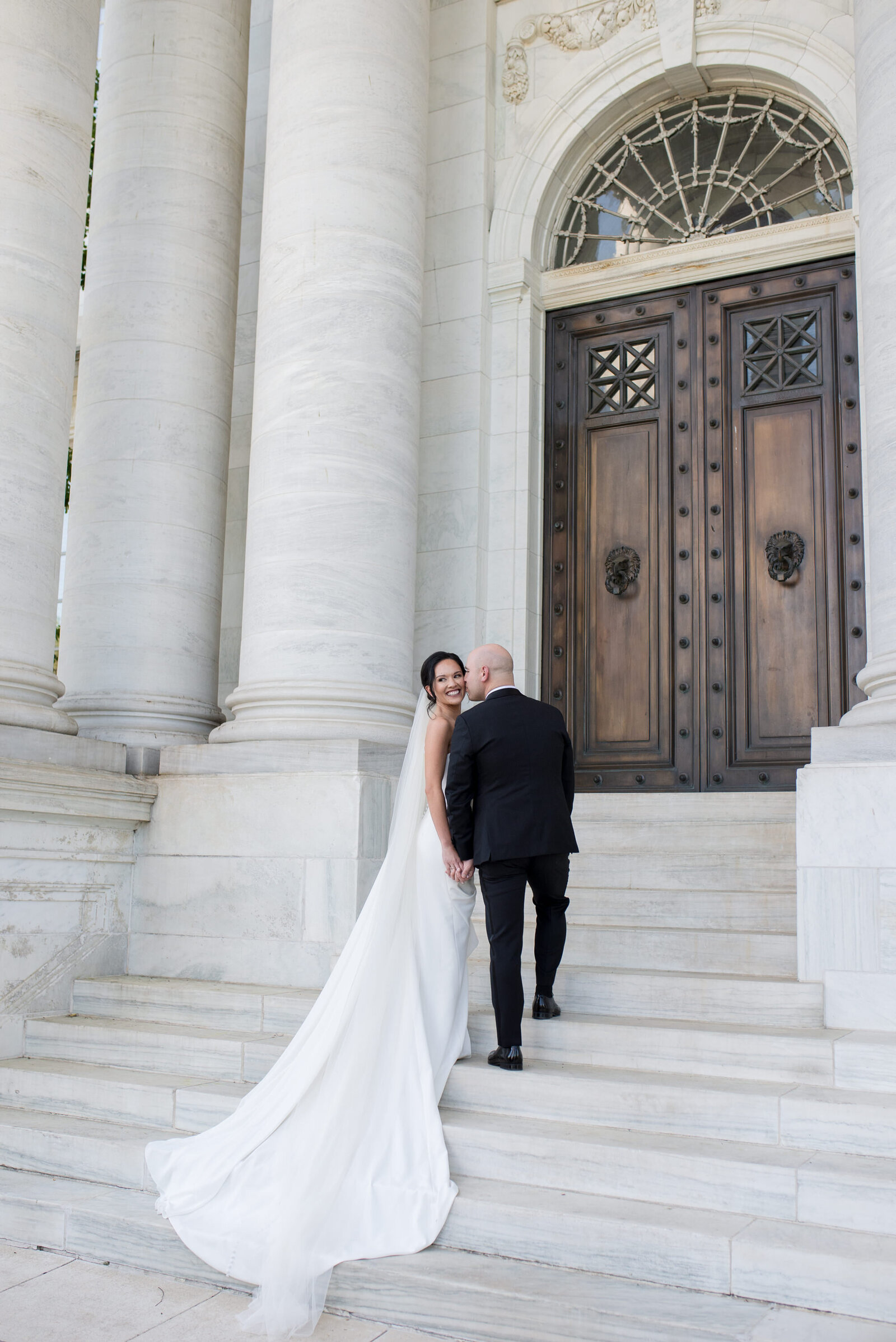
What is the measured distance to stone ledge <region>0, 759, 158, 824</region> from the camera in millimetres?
7691

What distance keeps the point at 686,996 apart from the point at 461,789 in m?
1.68

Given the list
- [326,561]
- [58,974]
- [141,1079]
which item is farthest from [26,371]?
[141,1079]

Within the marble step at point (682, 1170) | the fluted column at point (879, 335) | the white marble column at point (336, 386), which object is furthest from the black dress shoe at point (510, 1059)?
the white marble column at point (336, 386)

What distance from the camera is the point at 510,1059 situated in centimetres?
596

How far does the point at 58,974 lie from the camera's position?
8.04 m

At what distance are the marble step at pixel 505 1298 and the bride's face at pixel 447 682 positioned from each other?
8.57 feet

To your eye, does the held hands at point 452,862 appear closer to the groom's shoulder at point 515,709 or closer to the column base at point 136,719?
the groom's shoulder at point 515,709

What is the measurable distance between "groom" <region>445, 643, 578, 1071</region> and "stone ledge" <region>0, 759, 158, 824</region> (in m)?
3.03

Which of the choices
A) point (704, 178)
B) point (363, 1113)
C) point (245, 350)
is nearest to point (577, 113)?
point (704, 178)

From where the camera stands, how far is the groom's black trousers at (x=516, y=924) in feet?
19.6

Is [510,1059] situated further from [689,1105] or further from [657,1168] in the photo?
[657,1168]

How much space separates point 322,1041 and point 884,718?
138 inches

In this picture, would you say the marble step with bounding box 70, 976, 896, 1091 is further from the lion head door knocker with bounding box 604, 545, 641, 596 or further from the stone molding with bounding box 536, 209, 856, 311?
the stone molding with bounding box 536, 209, 856, 311

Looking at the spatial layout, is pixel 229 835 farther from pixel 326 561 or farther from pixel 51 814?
pixel 326 561
